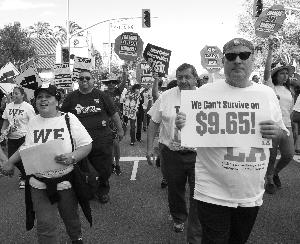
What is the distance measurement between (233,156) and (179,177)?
1819 mm

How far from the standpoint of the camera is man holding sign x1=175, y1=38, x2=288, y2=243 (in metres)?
2.93

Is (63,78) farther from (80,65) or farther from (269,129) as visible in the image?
(269,129)

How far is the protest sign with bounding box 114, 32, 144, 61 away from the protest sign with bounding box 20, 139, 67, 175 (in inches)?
293

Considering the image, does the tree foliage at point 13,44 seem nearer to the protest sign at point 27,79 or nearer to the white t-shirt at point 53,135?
the protest sign at point 27,79

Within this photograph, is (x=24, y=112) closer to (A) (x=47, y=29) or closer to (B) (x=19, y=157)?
(B) (x=19, y=157)

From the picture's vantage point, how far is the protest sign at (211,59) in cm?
1293

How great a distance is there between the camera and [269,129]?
2.88 meters

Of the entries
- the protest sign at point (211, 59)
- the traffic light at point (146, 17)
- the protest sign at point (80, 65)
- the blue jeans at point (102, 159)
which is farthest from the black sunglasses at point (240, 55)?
the traffic light at point (146, 17)

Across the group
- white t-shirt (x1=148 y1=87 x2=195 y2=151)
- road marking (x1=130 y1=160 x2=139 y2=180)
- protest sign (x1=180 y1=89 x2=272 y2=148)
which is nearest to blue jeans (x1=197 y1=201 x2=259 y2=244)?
protest sign (x1=180 y1=89 x2=272 y2=148)

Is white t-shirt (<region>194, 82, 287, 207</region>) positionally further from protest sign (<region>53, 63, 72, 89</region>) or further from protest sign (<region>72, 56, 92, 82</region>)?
protest sign (<region>53, 63, 72, 89</region>)

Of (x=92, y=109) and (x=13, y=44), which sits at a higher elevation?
(x=13, y=44)

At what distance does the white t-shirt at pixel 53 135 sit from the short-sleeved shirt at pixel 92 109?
6.60 feet

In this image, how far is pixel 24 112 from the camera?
7293 millimetres

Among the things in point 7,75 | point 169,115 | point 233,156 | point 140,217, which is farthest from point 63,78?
point 233,156
